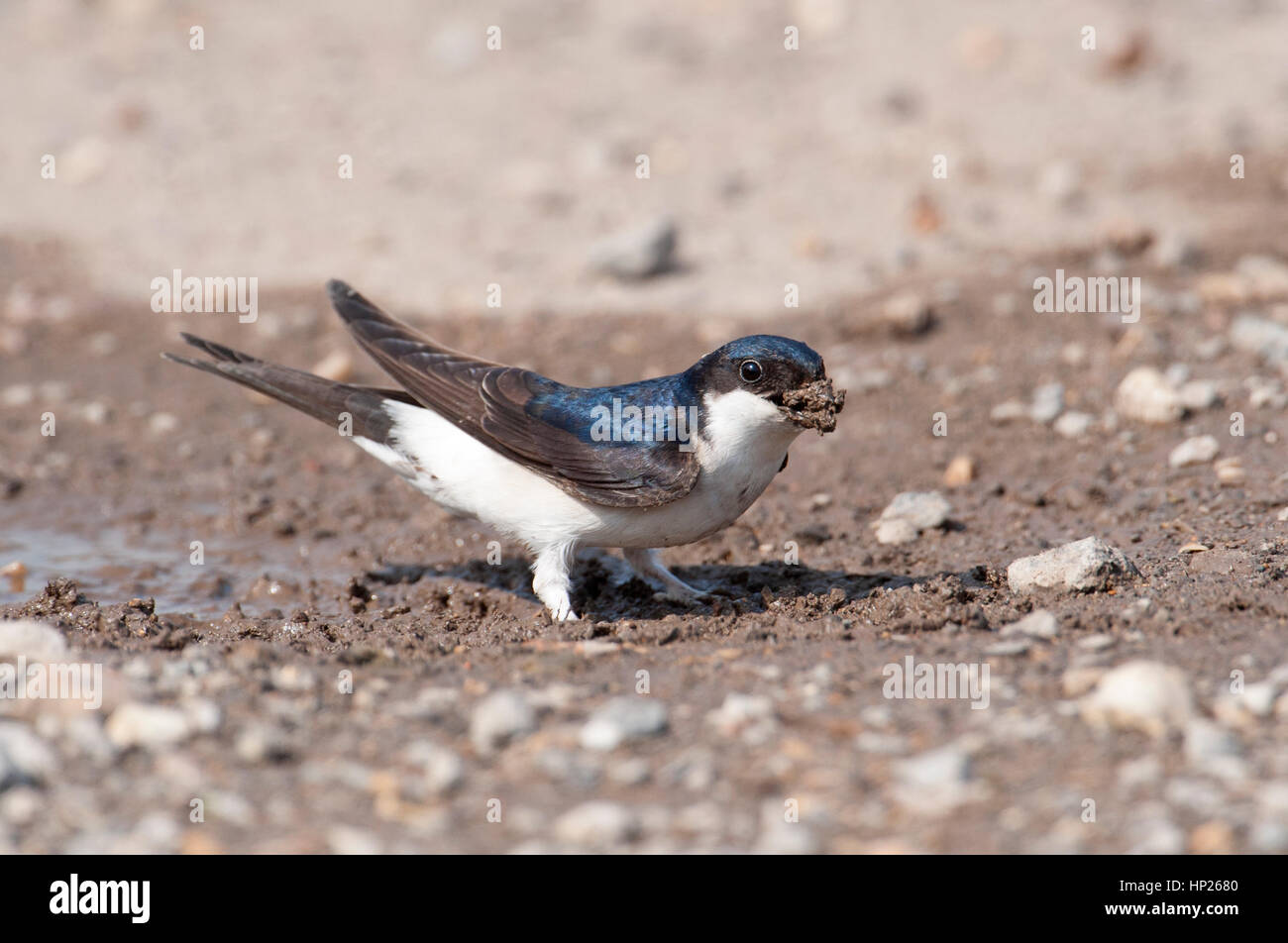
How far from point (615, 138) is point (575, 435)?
5301 mm

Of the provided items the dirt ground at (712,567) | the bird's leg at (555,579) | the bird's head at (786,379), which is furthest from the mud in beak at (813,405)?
the bird's leg at (555,579)

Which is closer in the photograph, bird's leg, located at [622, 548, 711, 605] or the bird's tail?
bird's leg, located at [622, 548, 711, 605]

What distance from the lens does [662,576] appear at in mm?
5508

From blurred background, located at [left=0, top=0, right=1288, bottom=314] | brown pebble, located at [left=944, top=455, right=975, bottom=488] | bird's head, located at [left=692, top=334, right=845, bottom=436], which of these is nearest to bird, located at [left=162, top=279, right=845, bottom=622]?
bird's head, located at [left=692, top=334, right=845, bottom=436]

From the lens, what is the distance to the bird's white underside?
4.91 m

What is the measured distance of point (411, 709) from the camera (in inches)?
150

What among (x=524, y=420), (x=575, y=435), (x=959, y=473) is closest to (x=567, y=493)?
(x=575, y=435)

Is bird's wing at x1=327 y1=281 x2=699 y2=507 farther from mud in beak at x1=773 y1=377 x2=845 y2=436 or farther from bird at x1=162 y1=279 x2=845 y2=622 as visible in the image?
mud in beak at x1=773 y1=377 x2=845 y2=436

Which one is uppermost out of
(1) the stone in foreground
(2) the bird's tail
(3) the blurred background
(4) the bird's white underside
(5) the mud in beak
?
(3) the blurred background

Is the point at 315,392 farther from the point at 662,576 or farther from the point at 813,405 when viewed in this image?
the point at 813,405

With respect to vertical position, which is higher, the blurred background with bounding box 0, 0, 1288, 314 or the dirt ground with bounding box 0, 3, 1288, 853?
the blurred background with bounding box 0, 0, 1288, 314

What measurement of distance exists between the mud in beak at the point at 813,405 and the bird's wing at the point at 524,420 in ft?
1.26

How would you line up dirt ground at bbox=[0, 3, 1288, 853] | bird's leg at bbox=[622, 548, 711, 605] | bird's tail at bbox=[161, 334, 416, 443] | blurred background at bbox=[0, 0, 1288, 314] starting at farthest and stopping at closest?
blurred background at bbox=[0, 0, 1288, 314], bird's tail at bbox=[161, 334, 416, 443], bird's leg at bbox=[622, 548, 711, 605], dirt ground at bbox=[0, 3, 1288, 853]
